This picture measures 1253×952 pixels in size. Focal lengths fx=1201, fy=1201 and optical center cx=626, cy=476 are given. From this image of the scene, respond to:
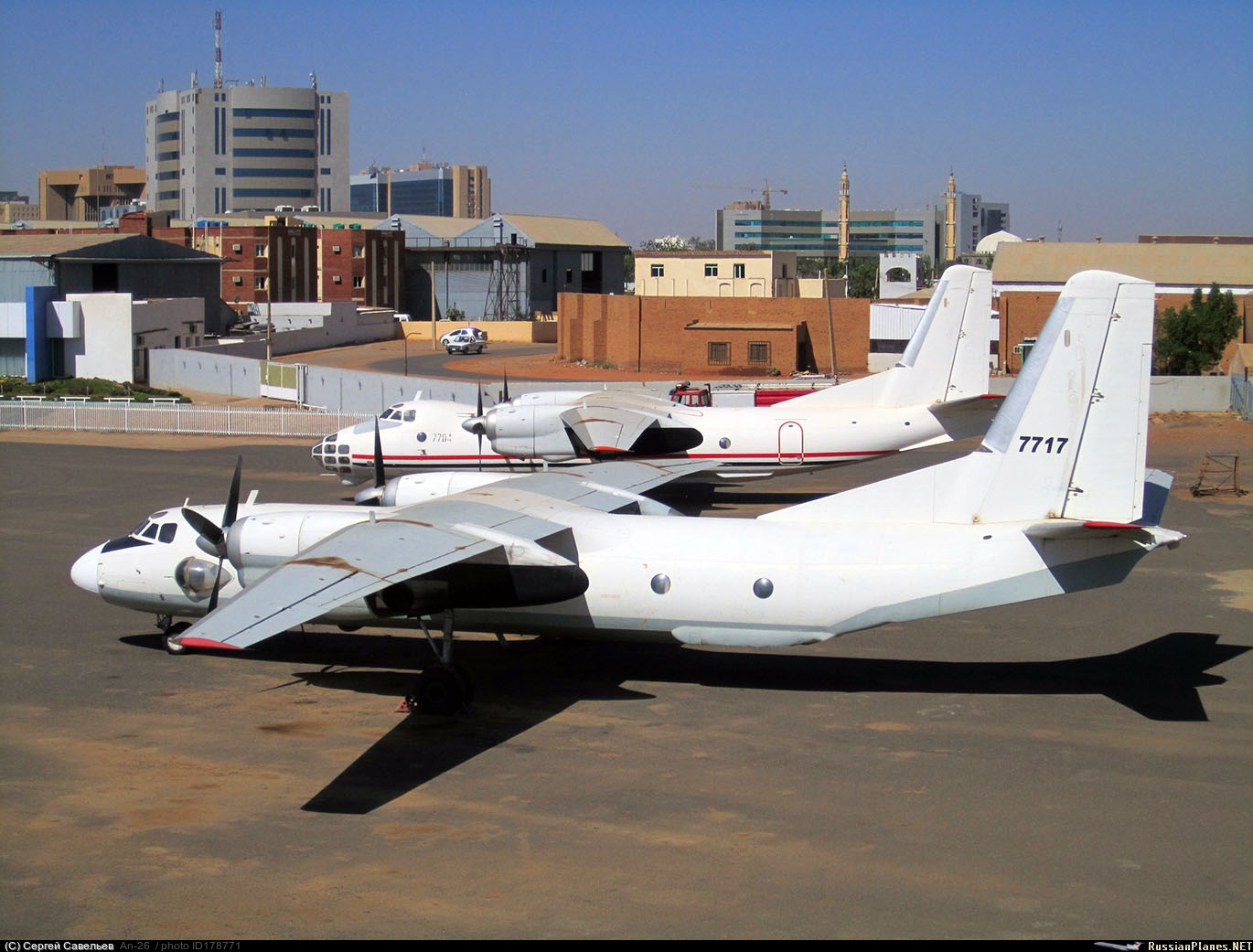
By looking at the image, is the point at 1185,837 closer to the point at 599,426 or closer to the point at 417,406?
the point at 599,426

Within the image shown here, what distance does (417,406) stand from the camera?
3609cm

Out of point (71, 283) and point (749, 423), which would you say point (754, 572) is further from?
point (71, 283)

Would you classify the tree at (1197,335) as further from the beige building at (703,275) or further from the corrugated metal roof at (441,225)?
the corrugated metal roof at (441,225)

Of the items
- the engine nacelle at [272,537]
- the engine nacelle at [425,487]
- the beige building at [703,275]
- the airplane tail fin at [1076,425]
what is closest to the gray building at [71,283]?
the beige building at [703,275]

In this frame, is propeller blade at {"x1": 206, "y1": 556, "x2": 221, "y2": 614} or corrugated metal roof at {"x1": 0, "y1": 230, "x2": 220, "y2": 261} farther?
corrugated metal roof at {"x1": 0, "y1": 230, "x2": 220, "y2": 261}

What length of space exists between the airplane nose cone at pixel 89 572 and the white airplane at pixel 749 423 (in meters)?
12.8

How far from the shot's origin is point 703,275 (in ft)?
381

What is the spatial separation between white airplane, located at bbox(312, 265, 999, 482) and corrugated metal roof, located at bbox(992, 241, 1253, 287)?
6160cm

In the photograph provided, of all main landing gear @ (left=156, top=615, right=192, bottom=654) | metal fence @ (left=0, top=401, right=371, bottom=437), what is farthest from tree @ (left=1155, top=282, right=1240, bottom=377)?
main landing gear @ (left=156, top=615, right=192, bottom=654)

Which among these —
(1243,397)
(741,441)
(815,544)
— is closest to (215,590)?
(815,544)

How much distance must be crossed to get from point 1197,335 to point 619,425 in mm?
53946

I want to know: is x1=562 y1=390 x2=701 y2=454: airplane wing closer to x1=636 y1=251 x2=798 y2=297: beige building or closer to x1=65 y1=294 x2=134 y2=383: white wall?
x1=65 y1=294 x2=134 y2=383: white wall

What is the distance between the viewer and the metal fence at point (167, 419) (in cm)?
5200

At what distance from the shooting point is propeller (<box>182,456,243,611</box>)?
794 inches
